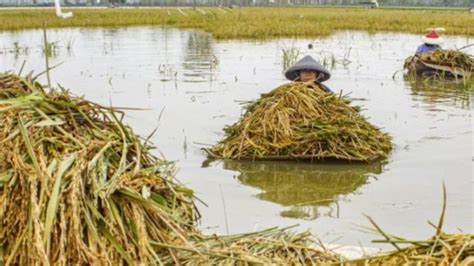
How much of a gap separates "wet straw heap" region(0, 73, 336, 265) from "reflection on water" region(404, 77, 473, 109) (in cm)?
794

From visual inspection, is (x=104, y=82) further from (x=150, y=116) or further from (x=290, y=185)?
(x=290, y=185)

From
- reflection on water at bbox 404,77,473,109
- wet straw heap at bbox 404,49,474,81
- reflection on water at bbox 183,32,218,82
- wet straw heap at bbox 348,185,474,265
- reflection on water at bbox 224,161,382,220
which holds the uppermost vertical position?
wet straw heap at bbox 348,185,474,265

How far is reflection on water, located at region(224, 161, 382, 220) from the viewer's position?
5.19m

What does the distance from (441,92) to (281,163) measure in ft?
20.2

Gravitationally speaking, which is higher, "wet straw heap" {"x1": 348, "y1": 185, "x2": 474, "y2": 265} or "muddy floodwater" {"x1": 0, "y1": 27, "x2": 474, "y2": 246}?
"wet straw heap" {"x1": 348, "y1": 185, "x2": 474, "y2": 265}

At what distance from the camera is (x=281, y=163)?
639cm

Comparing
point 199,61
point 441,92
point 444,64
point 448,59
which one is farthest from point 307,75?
point 199,61

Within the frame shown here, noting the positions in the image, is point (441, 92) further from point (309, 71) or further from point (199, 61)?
point (199, 61)

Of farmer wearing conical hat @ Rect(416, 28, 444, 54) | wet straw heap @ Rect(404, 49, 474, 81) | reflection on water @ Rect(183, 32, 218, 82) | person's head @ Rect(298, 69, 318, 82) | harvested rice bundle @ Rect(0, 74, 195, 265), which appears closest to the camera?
harvested rice bundle @ Rect(0, 74, 195, 265)

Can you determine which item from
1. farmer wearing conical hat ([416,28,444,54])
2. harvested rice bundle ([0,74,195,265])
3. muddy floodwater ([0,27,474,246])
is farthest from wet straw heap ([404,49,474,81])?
harvested rice bundle ([0,74,195,265])

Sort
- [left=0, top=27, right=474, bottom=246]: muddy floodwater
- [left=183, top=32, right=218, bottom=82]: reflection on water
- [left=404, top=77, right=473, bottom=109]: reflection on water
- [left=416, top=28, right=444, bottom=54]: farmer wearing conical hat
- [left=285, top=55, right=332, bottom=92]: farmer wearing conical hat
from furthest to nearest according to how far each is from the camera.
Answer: [left=183, top=32, right=218, bottom=82]: reflection on water, [left=416, top=28, right=444, bottom=54]: farmer wearing conical hat, [left=404, top=77, right=473, bottom=109]: reflection on water, [left=285, top=55, right=332, bottom=92]: farmer wearing conical hat, [left=0, top=27, right=474, bottom=246]: muddy floodwater

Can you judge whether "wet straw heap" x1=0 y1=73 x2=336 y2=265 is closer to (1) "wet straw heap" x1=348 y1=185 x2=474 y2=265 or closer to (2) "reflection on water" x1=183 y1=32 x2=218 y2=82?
(1) "wet straw heap" x1=348 y1=185 x2=474 y2=265

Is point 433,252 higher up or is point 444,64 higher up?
point 433,252

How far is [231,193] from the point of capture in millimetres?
5559
